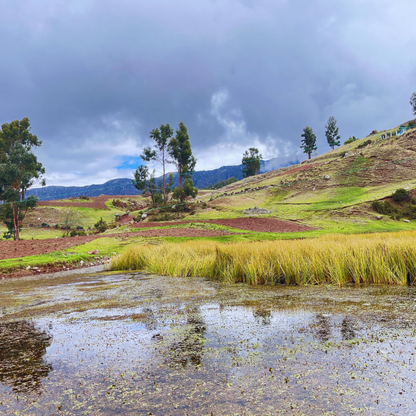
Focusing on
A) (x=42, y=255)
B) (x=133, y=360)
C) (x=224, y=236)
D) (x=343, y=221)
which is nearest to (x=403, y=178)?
(x=343, y=221)

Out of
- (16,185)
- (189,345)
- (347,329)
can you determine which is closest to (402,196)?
(347,329)

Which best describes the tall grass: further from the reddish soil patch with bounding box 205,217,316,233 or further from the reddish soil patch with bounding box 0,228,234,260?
the reddish soil patch with bounding box 205,217,316,233

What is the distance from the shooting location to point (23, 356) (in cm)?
353

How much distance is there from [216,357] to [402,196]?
34.0 meters

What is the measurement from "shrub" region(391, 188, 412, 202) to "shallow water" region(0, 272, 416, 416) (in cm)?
2963

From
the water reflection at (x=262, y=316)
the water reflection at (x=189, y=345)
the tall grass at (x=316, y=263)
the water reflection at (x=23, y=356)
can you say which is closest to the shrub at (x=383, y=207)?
the tall grass at (x=316, y=263)

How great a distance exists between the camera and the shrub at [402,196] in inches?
1219

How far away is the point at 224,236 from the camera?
70.9 ft

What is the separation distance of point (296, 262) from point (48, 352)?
616 cm

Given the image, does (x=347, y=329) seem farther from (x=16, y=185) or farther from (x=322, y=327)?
(x=16, y=185)

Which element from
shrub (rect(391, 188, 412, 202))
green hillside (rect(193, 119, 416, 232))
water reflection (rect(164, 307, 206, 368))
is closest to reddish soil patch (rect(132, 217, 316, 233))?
green hillside (rect(193, 119, 416, 232))

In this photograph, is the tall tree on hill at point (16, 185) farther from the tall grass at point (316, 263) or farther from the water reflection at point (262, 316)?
the water reflection at point (262, 316)

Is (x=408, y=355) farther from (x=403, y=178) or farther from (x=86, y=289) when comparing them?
(x=403, y=178)

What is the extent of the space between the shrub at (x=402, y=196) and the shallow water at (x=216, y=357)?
29.6 m
